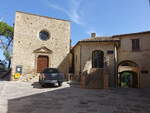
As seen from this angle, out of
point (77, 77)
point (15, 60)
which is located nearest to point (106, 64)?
point (77, 77)

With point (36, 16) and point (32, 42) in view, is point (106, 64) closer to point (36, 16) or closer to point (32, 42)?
point (32, 42)

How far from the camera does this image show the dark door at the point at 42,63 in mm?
15197

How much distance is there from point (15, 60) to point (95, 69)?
29.5ft

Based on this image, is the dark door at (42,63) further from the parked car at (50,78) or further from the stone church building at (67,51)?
the parked car at (50,78)

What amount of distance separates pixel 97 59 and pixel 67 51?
4.47 meters

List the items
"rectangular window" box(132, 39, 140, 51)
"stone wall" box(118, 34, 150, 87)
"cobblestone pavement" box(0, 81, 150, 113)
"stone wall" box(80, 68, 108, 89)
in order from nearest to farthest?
"cobblestone pavement" box(0, 81, 150, 113) < "stone wall" box(80, 68, 108, 89) < "stone wall" box(118, 34, 150, 87) < "rectangular window" box(132, 39, 140, 51)

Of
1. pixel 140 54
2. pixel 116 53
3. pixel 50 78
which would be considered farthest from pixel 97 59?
pixel 50 78

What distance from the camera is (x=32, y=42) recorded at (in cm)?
1495

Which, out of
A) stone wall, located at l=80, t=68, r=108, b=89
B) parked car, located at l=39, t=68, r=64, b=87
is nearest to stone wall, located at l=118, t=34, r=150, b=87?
stone wall, located at l=80, t=68, r=108, b=89

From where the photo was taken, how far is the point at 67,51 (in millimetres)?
16312

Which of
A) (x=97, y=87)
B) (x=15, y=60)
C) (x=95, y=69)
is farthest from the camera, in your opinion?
(x=15, y=60)

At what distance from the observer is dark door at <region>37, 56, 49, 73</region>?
1520 centimetres

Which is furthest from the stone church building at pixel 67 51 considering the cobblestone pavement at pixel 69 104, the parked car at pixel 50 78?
the cobblestone pavement at pixel 69 104

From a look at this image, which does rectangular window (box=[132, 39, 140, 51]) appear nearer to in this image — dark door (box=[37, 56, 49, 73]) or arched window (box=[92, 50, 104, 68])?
arched window (box=[92, 50, 104, 68])
